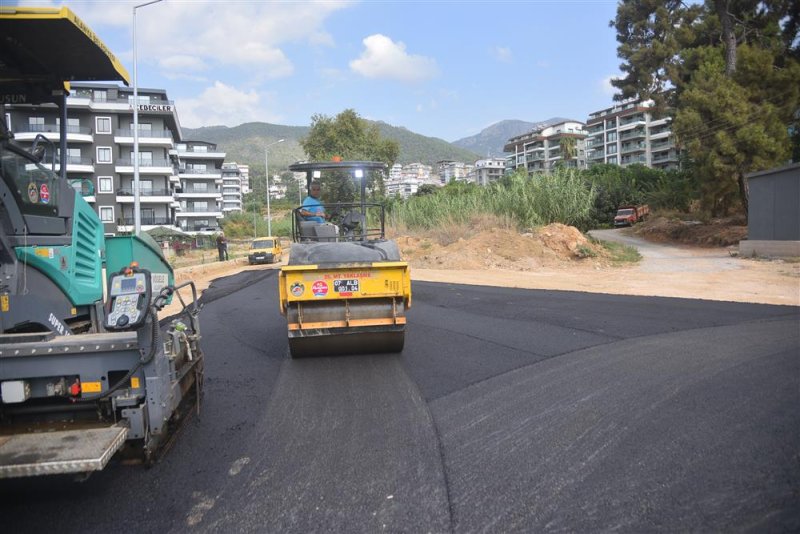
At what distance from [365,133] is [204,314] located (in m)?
39.7

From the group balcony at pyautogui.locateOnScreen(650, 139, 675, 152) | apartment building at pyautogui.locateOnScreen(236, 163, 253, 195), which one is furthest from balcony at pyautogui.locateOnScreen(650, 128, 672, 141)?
apartment building at pyautogui.locateOnScreen(236, 163, 253, 195)

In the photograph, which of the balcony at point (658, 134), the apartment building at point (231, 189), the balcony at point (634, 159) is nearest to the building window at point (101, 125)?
the balcony at point (634, 159)

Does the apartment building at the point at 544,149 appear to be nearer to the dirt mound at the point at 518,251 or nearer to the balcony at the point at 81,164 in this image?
the balcony at the point at 81,164

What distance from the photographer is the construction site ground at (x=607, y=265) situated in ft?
46.2

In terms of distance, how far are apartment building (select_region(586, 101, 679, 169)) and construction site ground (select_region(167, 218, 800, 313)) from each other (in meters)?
68.4

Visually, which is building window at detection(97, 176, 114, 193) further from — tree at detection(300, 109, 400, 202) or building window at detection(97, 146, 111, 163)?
tree at detection(300, 109, 400, 202)

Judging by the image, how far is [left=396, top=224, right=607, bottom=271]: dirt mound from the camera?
2153 cm

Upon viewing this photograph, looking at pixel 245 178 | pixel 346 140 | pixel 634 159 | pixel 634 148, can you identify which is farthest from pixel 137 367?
pixel 245 178

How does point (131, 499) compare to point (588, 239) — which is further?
point (588, 239)

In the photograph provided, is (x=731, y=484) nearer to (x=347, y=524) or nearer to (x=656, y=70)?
(x=347, y=524)

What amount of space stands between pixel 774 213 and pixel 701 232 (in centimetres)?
831

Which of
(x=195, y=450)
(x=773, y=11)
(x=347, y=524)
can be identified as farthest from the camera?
(x=773, y=11)

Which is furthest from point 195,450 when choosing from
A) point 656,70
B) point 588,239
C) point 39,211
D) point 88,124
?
point 88,124

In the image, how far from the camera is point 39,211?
468 cm
